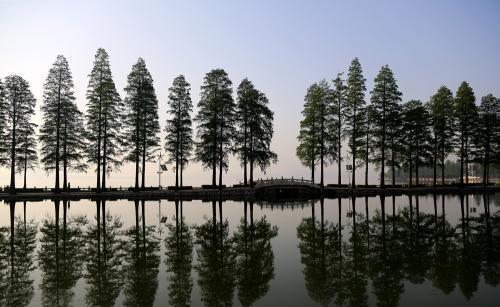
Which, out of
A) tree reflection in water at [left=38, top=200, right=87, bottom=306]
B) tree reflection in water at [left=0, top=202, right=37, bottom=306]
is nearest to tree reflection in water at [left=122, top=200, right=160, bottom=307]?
tree reflection in water at [left=38, top=200, right=87, bottom=306]

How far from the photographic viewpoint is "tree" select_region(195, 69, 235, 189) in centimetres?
5019

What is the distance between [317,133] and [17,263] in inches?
1830

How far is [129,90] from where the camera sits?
5000cm

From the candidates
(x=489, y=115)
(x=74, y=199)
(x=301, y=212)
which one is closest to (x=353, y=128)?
(x=489, y=115)

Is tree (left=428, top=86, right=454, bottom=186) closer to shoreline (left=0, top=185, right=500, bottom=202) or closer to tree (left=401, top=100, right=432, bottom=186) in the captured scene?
tree (left=401, top=100, right=432, bottom=186)

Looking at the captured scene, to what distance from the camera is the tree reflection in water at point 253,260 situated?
11094mm

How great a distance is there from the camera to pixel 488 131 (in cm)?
5922

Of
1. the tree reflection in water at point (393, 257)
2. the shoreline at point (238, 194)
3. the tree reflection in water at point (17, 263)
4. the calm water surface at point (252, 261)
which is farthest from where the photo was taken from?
the shoreline at point (238, 194)

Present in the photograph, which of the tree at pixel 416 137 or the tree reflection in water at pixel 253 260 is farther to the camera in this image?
the tree at pixel 416 137

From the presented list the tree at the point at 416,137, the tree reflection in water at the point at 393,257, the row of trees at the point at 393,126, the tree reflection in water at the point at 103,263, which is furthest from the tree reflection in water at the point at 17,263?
the tree at the point at 416,137

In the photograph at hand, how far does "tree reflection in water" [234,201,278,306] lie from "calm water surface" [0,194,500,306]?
0.15 ft

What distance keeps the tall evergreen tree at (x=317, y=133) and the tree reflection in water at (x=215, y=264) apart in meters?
34.4

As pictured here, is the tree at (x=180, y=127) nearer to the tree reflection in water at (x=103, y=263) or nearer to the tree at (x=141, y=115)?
the tree at (x=141, y=115)

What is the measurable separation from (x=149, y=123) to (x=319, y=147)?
24.3m
